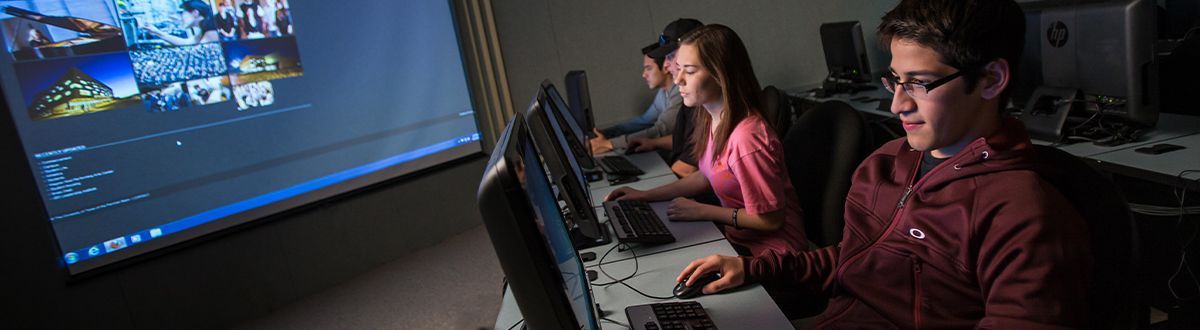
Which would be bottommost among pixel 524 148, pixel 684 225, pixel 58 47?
pixel 684 225

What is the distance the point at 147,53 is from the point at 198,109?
0.32 m

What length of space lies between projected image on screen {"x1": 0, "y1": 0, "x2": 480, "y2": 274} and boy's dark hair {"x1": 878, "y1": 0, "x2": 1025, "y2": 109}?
3187 millimetres

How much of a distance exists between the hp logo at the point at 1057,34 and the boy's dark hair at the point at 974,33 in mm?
1523

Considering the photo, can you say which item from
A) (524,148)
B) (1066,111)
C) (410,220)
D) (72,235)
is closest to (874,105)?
(1066,111)

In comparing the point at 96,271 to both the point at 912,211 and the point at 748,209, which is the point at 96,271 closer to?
the point at 748,209

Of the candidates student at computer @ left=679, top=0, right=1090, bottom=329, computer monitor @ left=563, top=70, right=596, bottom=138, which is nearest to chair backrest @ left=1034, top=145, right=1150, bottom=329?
student at computer @ left=679, top=0, right=1090, bottom=329

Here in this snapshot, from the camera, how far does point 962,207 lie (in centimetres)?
109

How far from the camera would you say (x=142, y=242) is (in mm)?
3059

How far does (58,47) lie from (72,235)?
790 millimetres

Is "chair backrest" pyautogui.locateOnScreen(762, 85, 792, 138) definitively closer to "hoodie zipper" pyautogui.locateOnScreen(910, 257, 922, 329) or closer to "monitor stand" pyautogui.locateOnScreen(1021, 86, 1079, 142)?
"monitor stand" pyautogui.locateOnScreen(1021, 86, 1079, 142)

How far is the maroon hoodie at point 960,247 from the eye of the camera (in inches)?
37.5

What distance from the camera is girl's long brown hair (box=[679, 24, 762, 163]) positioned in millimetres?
2068

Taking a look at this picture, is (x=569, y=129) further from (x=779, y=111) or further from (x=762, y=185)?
(x=762, y=185)

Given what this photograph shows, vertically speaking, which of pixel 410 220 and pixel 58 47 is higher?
pixel 58 47
